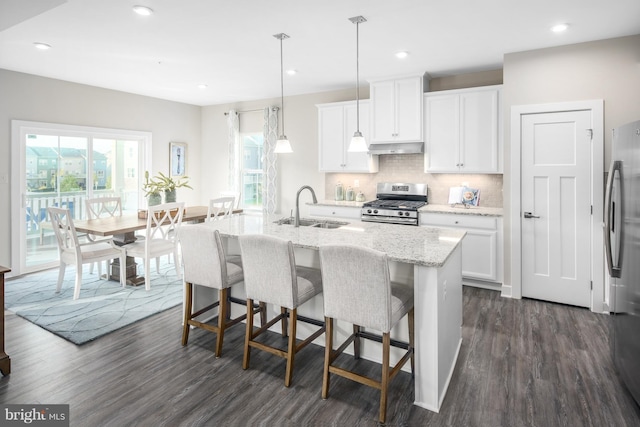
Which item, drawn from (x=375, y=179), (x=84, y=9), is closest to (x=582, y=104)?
(x=375, y=179)

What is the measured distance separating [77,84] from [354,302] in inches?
211

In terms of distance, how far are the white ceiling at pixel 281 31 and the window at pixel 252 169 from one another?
1764 mm

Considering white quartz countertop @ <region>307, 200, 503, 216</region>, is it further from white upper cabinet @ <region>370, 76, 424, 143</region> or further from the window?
the window

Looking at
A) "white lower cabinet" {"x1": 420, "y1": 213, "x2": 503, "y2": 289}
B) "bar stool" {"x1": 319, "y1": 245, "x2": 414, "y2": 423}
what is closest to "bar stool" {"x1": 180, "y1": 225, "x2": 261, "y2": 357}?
"bar stool" {"x1": 319, "y1": 245, "x2": 414, "y2": 423}

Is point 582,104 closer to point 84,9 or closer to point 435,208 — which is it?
point 435,208

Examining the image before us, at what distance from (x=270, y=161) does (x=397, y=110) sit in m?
2.41

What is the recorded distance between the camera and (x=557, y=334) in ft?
10.6

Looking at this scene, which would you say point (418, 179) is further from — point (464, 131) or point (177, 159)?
point (177, 159)

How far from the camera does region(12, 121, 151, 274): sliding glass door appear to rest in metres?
4.93

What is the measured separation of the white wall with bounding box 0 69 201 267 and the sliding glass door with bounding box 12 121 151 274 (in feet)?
0.32

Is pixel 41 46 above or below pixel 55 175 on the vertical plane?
above

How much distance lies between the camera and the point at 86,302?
3951mm

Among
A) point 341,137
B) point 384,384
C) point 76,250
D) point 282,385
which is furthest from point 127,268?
point 384,384

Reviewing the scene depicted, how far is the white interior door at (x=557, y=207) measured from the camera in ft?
12.3
